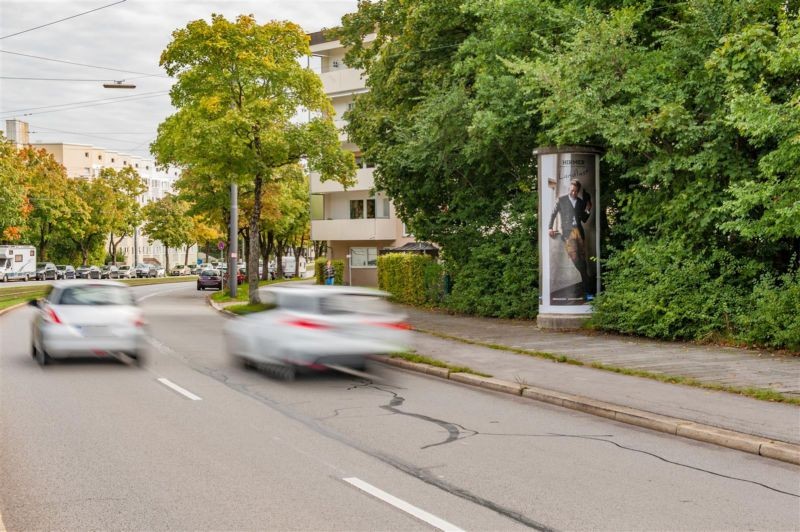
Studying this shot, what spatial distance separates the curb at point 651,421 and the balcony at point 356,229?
38.8 m

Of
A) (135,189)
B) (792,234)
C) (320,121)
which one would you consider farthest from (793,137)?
(135,189)

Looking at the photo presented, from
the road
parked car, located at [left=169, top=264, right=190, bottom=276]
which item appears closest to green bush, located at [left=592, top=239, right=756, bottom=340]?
the road

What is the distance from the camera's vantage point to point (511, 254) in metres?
22.3

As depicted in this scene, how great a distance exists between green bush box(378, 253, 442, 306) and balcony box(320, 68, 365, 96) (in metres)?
23.9

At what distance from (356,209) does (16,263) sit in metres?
32.4

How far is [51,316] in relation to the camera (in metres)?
13.3

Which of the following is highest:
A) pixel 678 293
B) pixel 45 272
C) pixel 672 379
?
pixel 678 293

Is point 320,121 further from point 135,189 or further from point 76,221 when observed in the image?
point 135,189

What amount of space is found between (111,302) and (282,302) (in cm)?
346

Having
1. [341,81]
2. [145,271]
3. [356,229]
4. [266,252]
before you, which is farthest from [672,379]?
[145,271]

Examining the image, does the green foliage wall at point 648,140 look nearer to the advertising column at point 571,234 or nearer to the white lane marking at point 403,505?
the advertising column at point 571,234

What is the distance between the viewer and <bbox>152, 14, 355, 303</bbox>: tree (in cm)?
2842

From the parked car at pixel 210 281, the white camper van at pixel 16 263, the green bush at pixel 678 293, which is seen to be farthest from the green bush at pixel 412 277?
the white camper van at pixel 16 263

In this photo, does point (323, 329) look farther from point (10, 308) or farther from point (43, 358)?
point (10, 308)
